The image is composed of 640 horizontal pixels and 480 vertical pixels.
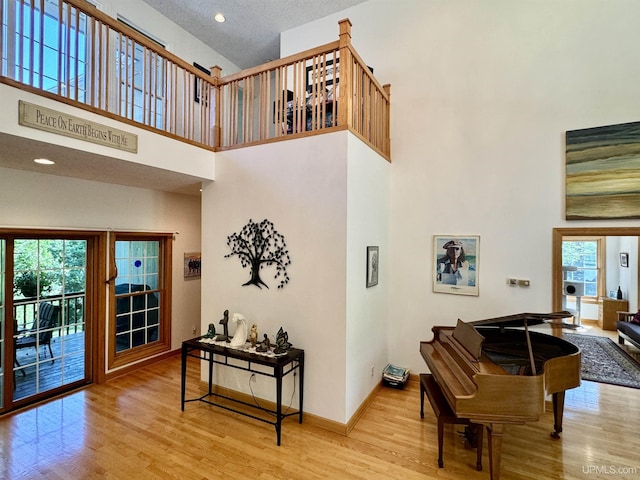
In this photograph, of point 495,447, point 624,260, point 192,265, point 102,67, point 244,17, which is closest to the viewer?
point 495,447

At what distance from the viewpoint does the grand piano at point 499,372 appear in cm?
213

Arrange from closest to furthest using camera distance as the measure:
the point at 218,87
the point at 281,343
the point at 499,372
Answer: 1. the point at 499,372
2. the point at 281,343
3. the point at 218,87

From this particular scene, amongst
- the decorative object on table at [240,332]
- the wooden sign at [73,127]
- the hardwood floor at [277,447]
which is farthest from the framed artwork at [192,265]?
the wooden sign at [73,127]

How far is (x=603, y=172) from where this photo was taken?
3305 millimetres

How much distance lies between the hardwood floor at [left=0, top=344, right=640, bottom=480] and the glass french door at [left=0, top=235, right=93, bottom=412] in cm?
36

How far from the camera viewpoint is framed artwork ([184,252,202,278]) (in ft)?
17.2

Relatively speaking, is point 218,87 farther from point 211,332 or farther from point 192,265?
point 211,332

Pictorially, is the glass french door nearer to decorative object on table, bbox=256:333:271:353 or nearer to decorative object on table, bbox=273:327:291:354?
decorative object on table, bbox=256:333:271:353

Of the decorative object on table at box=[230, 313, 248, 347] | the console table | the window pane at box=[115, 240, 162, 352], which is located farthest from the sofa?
the window pane at box=[115, 240, 162, 352]

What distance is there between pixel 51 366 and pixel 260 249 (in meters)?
3.07

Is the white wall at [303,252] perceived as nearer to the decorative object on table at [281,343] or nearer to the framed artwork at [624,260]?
the decorative object on table at [281,343]

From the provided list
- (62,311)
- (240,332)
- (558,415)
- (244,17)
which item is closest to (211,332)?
(240,332)

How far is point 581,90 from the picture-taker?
134 inches

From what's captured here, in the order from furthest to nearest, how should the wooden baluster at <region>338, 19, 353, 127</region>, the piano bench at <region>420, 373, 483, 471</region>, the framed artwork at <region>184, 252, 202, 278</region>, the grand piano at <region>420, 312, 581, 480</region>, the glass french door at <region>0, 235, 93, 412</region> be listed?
1. the framed artwork at <region>184, 252, 202, 278</region>
2. the glass french door at <region>0, 235, 93, 412</region>
3. the wooden baluster at <region>338, 19, 353, 127</region>
4. the piano bench at <region>420, 373, 483, 471</region>
5. the grand piano at <region>420, 312, 581, 480</region>
